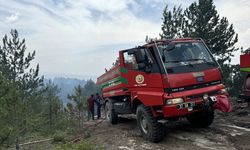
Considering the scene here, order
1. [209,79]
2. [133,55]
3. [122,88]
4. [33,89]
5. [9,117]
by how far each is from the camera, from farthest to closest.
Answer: [33,89], [9,117], [122,88], [133,55], [209,79]

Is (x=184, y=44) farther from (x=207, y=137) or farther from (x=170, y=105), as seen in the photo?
(x=207, y=137)

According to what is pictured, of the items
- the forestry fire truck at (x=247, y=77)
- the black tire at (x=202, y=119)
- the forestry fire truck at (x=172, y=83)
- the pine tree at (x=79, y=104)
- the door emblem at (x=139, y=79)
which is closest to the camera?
the forestry fire truck at (x=172, y=83)

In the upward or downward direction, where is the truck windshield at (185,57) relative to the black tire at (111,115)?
upward

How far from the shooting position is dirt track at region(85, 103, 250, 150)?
8.24 meters

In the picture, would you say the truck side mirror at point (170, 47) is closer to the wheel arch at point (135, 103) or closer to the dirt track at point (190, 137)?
the wheel arch at point (135, 103)

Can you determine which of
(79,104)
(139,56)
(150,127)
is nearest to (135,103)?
(150,127)

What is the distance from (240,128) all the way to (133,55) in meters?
3.91

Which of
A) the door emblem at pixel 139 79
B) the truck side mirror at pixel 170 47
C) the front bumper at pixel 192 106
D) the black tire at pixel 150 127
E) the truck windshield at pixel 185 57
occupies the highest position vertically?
the truck side mirror at pixel 170 47

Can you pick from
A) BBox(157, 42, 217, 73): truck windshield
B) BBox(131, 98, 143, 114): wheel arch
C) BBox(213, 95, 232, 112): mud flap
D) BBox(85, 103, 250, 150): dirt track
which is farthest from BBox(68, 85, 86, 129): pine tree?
BBox(213, 95, 232, 112): mud flap

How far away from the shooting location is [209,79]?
28.6 feet

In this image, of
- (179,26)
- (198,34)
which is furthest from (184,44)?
(179,26)

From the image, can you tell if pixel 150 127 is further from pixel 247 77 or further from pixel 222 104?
pixel 247 77

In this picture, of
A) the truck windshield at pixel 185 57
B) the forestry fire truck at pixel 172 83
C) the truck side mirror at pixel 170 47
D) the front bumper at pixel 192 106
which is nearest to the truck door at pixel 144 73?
the forestry fire truck at pixel 172 83

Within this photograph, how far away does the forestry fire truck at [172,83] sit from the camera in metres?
8.30
